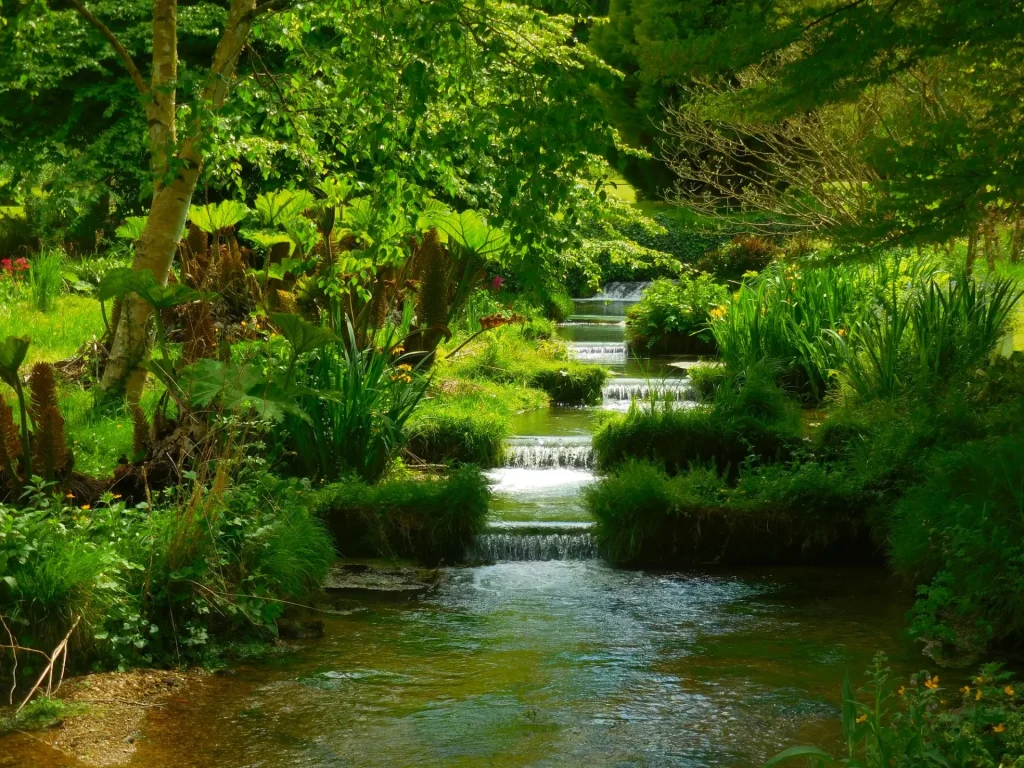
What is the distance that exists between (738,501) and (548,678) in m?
2.82

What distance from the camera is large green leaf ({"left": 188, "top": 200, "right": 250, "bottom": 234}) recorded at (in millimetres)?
12836

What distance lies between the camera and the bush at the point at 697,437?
369 inches

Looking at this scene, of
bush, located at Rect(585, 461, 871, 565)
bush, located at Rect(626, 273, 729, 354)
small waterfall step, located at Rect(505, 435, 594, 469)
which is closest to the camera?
bush, located at Rect(585, 461, 871, 565)

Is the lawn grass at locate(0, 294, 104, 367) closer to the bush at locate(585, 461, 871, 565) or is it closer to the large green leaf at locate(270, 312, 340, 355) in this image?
the large green leaf at locate(270, 312, 340, 355)

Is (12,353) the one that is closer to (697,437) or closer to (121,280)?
(121,280)

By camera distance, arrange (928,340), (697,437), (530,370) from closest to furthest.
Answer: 1. (697,437)
2. (928,340)
3. (530,370)

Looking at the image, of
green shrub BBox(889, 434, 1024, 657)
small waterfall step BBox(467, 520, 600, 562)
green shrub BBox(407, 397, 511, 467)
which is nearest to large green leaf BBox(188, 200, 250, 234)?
green shrub BBox(407, 397, 511, 467)

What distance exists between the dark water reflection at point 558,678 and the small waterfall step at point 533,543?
295mm

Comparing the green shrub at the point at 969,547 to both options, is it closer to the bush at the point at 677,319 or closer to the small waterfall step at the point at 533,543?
the small waterfall step at the point at 533,543

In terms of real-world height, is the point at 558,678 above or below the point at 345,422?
below

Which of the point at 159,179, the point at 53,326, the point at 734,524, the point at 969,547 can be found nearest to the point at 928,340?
the point at 734,524

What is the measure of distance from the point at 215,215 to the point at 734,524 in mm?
7577

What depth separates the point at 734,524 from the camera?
7.96m

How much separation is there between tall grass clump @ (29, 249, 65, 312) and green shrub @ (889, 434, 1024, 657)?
34.5ft
